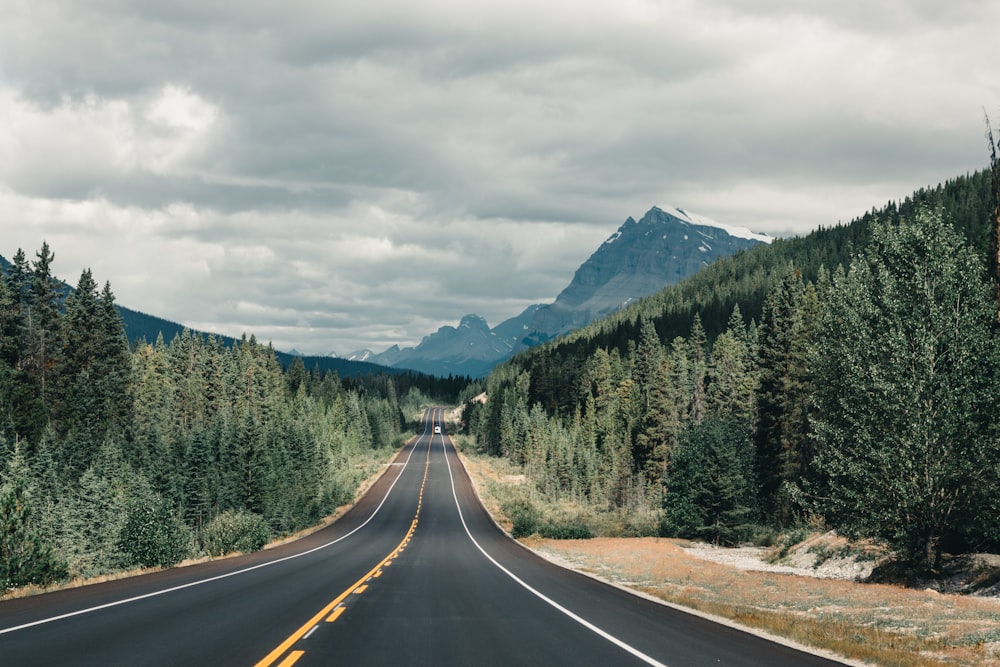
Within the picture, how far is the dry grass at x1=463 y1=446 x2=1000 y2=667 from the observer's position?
450 inches

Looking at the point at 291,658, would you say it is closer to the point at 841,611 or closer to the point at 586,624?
the point at 586,624

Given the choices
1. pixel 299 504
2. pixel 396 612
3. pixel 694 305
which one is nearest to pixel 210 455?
pixel 299 504

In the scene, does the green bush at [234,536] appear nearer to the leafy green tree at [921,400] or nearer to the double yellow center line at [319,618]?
the double yellow center line at [319,618]

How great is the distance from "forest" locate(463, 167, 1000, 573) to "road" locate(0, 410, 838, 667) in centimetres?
1084

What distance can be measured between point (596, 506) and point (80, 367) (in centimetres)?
5834

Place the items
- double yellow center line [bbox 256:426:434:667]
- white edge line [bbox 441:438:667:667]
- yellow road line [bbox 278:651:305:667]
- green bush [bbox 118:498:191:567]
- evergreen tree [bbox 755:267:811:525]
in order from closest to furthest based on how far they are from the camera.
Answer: yellow road line [bbox 278:651:305:667], double yellow center line [bbox 256:426:434:667], white edge line [bbox 441:438:667:667], green bush [bbox 118:498:191:567], evergreen tree [bbox 755:267:811:525]

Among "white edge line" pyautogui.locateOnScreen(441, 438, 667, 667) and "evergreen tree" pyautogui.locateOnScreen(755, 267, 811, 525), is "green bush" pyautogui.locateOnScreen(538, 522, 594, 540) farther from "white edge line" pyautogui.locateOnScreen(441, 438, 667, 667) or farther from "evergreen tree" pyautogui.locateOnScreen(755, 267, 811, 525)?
"white edge line" pyautogui.locateOnScreen(441, 438, 667, 667)

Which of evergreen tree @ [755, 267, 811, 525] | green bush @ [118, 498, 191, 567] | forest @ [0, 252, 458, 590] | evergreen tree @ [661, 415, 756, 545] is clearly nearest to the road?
green bush @ [118, 498, 191, 567]

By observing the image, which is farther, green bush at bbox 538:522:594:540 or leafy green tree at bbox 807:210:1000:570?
green bush at bbox 538:522:594:540

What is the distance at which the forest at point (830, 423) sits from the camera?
23.2 metres

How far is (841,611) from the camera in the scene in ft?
54.5

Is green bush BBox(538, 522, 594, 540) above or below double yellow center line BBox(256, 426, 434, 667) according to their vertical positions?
below

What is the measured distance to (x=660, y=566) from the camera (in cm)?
2992

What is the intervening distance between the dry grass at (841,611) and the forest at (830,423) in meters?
4.35
